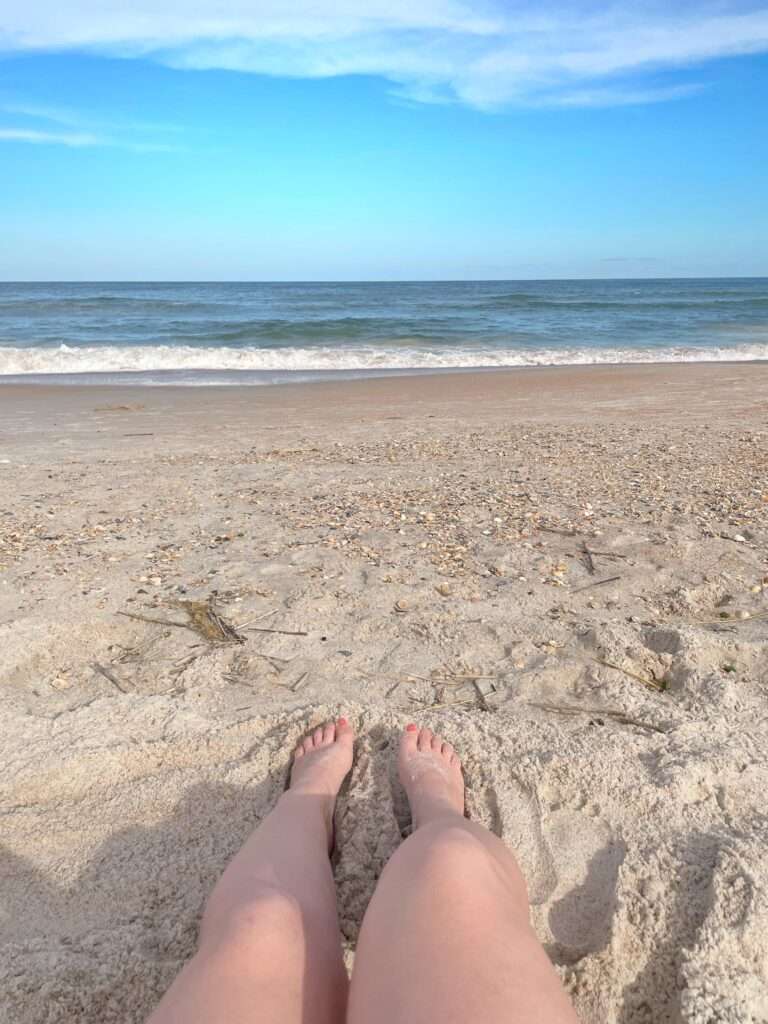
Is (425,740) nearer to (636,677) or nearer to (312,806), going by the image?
(312,806)

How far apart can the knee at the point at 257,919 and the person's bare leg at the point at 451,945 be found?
0.42ft

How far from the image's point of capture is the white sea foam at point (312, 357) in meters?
Answer: 14.1

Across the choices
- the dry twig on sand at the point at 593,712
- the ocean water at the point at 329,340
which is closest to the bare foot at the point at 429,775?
the dry twig on sand at the point at 593,712

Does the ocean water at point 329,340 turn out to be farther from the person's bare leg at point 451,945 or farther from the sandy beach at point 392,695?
the person's bare leg at point 451,945

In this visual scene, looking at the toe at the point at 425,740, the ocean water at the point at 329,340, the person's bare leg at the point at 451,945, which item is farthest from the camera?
the ocean water at the point at 329,340

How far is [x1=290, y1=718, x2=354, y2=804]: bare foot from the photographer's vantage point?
1.94m

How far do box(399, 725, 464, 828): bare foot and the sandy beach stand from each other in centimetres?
7

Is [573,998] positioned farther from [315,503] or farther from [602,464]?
[602,464]

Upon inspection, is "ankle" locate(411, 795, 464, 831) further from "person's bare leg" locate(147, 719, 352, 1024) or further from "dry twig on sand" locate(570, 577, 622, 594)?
"dry twig on sand" locate(570, 577, 622, 594)

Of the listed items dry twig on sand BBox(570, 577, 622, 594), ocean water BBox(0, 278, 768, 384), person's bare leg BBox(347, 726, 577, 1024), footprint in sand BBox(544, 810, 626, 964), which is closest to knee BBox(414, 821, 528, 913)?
person's bare leg BBox(347, 726, 577, 1024)

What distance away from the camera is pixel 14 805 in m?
1.94

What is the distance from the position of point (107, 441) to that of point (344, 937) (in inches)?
222

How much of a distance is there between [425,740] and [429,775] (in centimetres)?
18

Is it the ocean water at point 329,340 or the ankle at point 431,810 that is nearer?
the ankle at point 431,810
